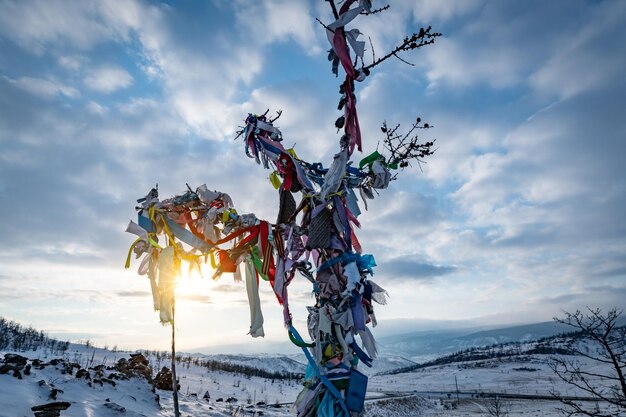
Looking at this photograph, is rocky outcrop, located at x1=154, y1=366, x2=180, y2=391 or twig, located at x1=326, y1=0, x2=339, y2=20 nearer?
twig, located at x1=326, y1=0, x2=339, y2=20

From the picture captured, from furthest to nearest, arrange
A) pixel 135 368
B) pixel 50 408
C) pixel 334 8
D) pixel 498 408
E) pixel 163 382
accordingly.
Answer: pixel 498 408 → pixel 163 382 → pixel 135 368 → pixel 50 408 → pixel 334 8

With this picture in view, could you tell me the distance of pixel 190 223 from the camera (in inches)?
130

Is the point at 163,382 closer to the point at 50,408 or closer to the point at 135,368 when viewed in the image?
the point at 135,368

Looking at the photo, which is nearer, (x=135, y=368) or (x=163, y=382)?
(x=135, y=368)

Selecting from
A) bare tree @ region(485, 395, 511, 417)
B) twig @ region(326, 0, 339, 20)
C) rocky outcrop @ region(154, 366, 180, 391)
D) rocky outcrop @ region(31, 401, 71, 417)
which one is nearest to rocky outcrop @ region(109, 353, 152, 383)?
rocky outcrop @ region(154, 366, 180, 391)

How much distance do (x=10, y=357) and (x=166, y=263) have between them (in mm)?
12657

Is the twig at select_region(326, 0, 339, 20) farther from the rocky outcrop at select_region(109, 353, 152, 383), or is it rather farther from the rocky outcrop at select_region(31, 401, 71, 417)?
the rocky outcrop at select_region(109, 353, 152, 383)

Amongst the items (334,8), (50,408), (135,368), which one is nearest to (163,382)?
(135,368)

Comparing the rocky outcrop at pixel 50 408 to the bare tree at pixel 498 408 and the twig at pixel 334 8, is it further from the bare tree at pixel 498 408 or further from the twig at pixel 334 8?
the bare tree at pixel 498 408

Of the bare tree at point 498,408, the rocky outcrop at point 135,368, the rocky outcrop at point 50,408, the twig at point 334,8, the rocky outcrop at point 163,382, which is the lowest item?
the bare tree at point 498,408

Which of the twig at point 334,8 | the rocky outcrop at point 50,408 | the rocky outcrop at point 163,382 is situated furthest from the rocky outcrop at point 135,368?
the twig at point 334,8

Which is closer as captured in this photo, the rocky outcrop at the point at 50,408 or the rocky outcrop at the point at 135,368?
the rocky outcrop at the point at 50,408

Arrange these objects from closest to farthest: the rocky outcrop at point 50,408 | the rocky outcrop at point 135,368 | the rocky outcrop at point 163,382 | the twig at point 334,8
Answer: the twig at point 334,8 → the rocky outcrop at point 50,408 → the rocky outcrop at point 135,368 → the rocky outcrop at point 163,382

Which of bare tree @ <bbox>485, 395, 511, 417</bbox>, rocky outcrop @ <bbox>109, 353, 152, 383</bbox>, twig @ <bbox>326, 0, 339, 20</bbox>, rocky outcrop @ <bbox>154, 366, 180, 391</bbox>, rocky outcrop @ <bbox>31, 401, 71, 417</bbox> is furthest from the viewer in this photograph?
bare tree @ <bbox>485, 395, 511, 417</bbox>
